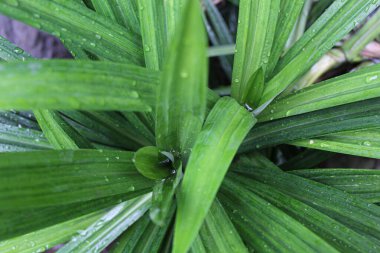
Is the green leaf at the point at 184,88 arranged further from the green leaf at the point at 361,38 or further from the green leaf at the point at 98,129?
the green leaf at the point at 361,38

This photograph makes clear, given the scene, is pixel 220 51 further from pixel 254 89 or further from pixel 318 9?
pixel 254 89

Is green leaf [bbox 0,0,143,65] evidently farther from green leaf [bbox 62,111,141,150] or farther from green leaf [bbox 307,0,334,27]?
green leaf [bbox 307,0,334,27]

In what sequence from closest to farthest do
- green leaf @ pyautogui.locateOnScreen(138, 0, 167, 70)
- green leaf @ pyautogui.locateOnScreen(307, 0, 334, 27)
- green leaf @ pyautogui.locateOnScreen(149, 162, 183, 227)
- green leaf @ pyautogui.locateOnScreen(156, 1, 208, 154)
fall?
green leaf @ pyautogui.locateOnScreen(156, 1, 208, 154) → green leaf @ pyautogui.locateOnScreen(149, 162, 183, 227) → green leaf @ pyautogui.locateOnScreen(138, 0, 167, 70) → green leaf @ pyautogui.locateOnScreen(307, 0, 334, 27)

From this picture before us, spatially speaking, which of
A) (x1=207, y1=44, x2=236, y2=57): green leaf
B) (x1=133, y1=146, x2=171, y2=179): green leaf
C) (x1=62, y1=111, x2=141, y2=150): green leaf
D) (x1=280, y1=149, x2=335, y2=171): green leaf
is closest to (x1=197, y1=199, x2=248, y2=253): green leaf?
(x1=133, y1=146, x2=171, y2=179): green leaf

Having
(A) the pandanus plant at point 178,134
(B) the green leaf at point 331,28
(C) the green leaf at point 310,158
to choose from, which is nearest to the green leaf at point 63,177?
(A) the pandanus plant at point 178,134

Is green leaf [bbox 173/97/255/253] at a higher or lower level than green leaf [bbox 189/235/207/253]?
higher

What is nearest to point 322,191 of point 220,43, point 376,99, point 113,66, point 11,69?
point 376,99
